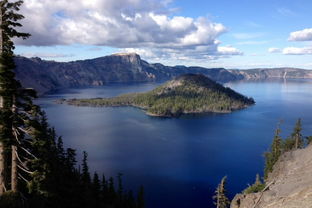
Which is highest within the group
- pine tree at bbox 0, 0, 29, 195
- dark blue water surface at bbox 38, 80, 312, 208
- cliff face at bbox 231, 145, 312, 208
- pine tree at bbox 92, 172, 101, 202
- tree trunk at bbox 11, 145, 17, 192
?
pine tree at bbox 0, 0, 29, 195

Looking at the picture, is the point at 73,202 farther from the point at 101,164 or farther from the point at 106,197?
the point at 101,164

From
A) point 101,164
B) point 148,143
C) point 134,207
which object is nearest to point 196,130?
point 148,143

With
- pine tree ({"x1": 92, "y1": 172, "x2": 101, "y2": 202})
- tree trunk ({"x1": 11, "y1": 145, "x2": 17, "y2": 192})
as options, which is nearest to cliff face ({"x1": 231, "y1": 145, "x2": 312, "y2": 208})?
tree trunk ({"x1": 11, "y1": 145, "x2": 17, "y2": 192})

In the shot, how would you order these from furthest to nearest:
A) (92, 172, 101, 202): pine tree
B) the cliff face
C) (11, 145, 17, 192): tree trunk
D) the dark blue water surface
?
the dark blue water surface → (92, 172, 101, 202): pine tree → (11, 145, 17, 192): tree trunk → the cliff face

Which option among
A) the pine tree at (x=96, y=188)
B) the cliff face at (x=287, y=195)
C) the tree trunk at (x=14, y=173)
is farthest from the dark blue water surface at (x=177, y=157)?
the tree trunk at (x=14, y=173)

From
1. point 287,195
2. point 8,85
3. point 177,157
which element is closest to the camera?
point 8,85

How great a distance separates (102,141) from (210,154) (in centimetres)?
6261

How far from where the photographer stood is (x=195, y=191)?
330 feet

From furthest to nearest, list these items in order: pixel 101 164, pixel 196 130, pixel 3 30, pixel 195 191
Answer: pixel 196 130 < pixel 101 164 < pixel 195 191 < pixel 3 30

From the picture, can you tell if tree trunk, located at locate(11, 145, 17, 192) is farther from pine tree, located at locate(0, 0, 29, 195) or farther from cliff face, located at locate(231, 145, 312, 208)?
cliff face, located at locate(231, 145, 312, 208)

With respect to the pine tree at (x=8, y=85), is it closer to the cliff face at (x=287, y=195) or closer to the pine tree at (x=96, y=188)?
the cliff face at (x=287, y=195)

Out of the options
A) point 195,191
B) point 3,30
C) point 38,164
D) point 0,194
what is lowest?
point 195,191

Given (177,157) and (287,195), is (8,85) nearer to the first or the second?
(287,195)

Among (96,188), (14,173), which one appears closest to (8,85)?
(14,173)
